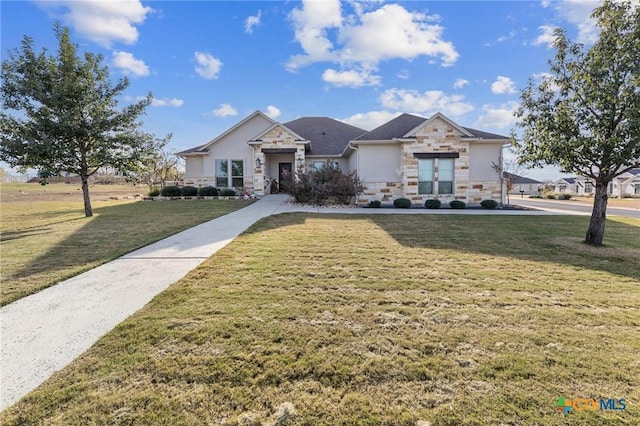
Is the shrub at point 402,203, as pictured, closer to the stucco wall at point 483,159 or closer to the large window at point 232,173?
the stucco wall at point 483,159

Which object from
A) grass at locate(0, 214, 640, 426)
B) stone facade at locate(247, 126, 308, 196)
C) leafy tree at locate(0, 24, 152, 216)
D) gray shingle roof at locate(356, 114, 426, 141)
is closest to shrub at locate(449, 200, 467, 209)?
gray shingle roof at locate(356, 114, 426, 141)

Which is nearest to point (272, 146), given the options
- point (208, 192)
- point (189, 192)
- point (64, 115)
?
point (208, 192)

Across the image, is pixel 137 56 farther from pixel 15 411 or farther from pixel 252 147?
pixel 15 411

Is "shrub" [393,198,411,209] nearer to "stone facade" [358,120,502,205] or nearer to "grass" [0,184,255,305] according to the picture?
"stone facade" [358,120,502,205]

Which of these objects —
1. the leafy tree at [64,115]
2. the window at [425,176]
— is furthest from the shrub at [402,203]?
the leafy tree at [64,115]

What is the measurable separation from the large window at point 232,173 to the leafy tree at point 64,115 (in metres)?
8.18

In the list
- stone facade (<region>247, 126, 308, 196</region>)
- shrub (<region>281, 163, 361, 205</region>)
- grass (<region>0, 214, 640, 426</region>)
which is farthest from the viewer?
stone facade (<region>247, 126, 308, 196</region>)

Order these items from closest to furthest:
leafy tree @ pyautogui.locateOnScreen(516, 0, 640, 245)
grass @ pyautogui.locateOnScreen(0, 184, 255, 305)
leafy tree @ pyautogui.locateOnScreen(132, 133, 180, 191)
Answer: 1. grass @ pyautogui.locateOnScreen(0, 184, 255, 305)
2. leafy tree @ pyautogui.locateOnScreen(516, 0, 640, 245)
3. leafy tree @ pyautogui.locateOnScreen(132, 133, 180, 191)

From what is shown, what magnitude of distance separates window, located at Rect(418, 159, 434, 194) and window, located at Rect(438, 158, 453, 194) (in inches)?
19.4

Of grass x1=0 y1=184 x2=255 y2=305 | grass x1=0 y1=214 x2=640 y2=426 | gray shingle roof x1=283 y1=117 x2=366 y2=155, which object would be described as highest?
gray shingle roof x1=283 y1=117 x2=366 y2=155

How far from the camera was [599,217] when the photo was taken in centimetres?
724

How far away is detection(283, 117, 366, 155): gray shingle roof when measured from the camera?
21.6 metres

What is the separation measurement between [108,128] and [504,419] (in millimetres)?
15586

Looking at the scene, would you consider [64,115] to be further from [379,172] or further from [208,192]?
[379,172]
